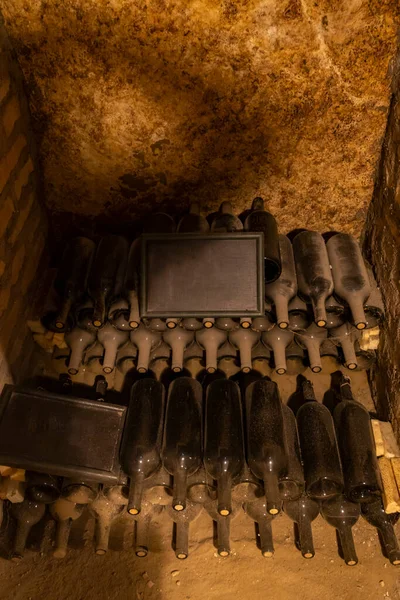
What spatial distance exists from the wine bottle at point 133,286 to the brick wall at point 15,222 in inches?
18.7

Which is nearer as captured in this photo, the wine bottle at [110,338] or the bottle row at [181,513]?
the bottle row at [181,513]

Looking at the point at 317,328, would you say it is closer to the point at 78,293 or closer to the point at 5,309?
the point at 78,293

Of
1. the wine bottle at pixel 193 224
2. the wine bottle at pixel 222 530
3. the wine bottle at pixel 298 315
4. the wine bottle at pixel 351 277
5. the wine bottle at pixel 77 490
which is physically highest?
the wine bottle at pixel 193 224

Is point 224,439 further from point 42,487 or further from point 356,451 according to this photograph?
point 42,487

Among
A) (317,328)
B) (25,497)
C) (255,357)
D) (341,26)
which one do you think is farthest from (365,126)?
(25,497)

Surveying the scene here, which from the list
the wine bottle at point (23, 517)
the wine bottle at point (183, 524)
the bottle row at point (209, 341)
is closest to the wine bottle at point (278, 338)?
the bottle row at point (209, 341)

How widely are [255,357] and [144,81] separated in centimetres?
130

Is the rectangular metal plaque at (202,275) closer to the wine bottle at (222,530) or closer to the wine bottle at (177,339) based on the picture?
the wine bottle at (177,339)

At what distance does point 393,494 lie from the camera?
1.74 meters

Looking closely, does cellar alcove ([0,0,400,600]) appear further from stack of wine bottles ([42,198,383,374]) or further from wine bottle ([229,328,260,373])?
wine bottle ([229,328,260,373])

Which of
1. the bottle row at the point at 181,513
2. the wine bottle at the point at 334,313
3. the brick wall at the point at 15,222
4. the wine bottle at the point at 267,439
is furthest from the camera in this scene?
the wine bottle at the point at 334,313

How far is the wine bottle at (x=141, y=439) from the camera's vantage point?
163 cm

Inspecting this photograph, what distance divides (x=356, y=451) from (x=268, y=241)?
88 centimetres

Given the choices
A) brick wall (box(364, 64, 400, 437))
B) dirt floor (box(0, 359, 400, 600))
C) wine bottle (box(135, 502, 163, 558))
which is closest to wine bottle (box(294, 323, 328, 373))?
brick wall (box(364, 64, 400, 437))
